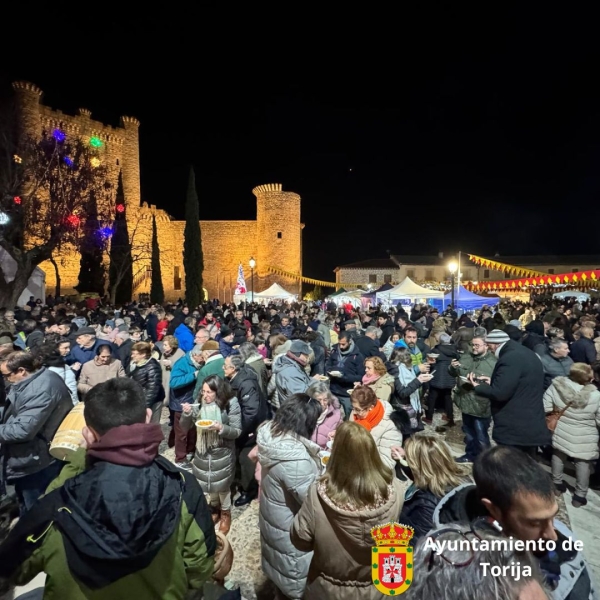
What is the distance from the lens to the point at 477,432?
4.26 metres

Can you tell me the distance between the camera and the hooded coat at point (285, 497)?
2.05 m

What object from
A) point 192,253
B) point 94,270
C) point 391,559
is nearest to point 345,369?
point 391,559

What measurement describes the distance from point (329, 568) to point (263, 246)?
A: 31.8 metres

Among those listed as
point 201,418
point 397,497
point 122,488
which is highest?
point 122,488

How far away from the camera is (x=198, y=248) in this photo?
27.0m

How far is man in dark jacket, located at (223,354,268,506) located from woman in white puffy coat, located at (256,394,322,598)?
1.25 meters

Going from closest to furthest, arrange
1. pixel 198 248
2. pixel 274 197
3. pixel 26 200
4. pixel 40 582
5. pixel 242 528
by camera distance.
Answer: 1. pixel 40 582
2. pixel 242 528
3. pixel 26 200
4. pixel 198 248
5. pixel 274 197

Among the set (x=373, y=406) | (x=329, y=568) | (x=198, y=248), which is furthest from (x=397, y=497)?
(x=198, y=248)

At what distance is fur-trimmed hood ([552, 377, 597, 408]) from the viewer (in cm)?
348

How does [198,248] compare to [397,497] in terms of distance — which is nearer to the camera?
[397,497]

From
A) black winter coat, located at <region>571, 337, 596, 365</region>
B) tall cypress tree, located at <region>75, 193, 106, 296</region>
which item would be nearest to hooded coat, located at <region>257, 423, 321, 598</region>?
black winter coat, located at <region>571, 337, 596, 365</region>

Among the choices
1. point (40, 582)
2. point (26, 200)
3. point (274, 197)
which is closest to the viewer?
point (40, 582)

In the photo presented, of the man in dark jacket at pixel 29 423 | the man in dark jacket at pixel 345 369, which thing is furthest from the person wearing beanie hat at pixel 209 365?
Result: the man in dark jacket at pixel 345 369

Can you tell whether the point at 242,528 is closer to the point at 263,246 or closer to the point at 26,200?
the point at 26,200
